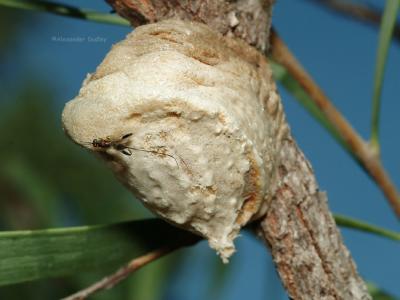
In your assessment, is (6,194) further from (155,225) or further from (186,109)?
(186,109)

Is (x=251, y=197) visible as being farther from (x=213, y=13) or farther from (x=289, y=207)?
(x=213, y=13)

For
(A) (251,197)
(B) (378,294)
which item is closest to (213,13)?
(A) (251,197)

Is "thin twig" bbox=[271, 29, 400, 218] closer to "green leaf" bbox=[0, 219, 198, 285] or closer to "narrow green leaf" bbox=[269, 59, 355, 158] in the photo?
"narrow green leaf" bbox=[269, 59, 355, 158]

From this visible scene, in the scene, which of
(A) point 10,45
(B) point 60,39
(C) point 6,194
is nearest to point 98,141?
(B) point 60,39

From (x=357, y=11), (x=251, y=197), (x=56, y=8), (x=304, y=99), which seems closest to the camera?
(x=251, y=197)

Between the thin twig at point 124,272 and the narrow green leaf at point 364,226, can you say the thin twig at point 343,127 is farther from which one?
the thin twig at point 124,272

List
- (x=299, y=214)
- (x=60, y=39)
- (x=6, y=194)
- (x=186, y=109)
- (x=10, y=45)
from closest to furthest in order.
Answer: (x=186, y=109)
(x=299, y=214)
(x=60, y=39)
(x=6, y=194)
(x=10, y=45)
